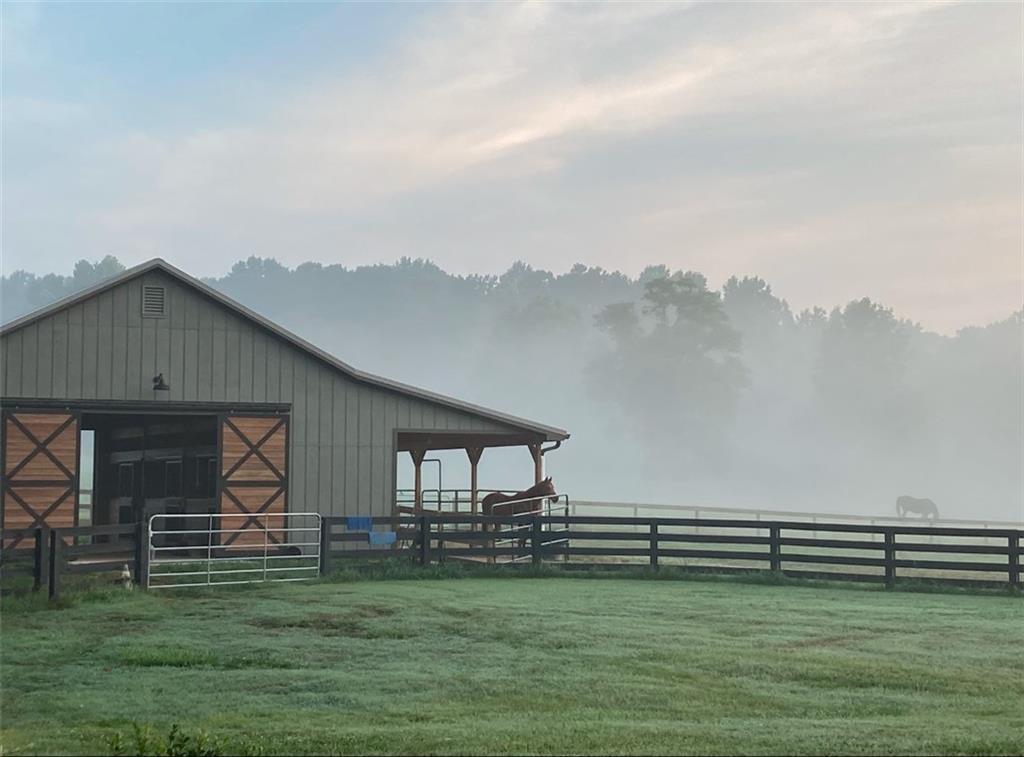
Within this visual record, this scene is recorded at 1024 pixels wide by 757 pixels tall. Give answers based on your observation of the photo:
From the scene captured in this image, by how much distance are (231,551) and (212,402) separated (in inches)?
112

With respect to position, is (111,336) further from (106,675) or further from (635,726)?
(635,726)

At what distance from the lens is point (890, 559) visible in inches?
787

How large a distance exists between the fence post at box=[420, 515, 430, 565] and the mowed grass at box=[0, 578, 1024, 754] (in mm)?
3378

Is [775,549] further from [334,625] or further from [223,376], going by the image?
[223,376]

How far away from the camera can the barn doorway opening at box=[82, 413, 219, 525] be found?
27.6m

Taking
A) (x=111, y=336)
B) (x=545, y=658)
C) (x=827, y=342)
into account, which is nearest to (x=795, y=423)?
(x=827, y=342)

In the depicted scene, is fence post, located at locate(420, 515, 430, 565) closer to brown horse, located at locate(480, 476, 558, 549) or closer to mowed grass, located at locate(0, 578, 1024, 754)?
mowed grass, located at locate(0, 578, 1024, 754)

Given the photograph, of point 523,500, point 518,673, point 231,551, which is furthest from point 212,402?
point 518,673

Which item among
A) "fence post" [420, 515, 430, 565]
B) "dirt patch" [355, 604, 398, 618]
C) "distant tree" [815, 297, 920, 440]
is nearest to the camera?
"dirt patch" [355, 604, 398, 618]

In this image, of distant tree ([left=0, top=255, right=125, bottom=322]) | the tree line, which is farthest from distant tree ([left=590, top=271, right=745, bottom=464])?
distant tree ([left=0, top=255, right=125, bottom=322])

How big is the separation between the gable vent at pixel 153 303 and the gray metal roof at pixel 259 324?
37cm

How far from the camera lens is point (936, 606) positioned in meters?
17.4

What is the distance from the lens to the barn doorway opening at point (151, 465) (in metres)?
27.6

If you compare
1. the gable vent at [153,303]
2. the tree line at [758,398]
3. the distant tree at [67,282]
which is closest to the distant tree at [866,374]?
the tree line at [758,398]
